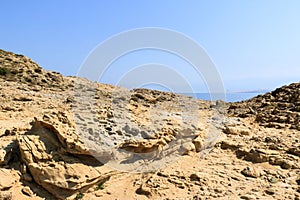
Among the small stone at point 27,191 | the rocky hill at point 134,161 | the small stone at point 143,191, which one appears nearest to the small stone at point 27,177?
the rocky hill at point 134,161

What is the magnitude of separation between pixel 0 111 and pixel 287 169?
982 cm

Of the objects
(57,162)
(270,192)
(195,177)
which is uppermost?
(57,162)

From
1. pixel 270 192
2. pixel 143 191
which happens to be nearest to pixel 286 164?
pixel 270 192

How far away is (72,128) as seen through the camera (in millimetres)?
5887

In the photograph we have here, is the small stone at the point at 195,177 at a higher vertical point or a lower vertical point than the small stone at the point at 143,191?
higher

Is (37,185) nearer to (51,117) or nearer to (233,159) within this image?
(51,117)

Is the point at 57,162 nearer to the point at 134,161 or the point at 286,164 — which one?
the point at 134,161

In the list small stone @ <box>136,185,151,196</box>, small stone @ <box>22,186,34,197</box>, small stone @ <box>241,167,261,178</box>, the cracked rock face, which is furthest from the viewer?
small stone @ <box>241,167,261,178</box>

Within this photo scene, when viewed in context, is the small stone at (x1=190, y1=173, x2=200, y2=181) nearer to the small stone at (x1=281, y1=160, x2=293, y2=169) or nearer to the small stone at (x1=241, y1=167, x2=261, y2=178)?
the small stone at (x1=241, y1=167, x2=261, y2=178)

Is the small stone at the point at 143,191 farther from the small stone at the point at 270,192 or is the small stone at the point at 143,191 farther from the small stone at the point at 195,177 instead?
the small stone at the point at 270,192

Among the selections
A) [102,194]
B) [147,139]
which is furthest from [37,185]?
[147,139]

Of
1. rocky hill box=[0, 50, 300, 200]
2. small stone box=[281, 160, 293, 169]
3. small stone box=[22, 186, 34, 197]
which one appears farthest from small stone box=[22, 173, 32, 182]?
small stone box=[281, 160, 293, 169]

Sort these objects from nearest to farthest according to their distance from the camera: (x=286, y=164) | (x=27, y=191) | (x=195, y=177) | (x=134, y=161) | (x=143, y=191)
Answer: (x=27, y=191) → (x=143, y=191) → (x=195, y=177) → (x=134, y=161) → (x=286, y=164)

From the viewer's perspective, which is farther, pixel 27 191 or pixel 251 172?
pixel 251 172
